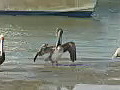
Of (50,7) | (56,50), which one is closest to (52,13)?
(50,7)

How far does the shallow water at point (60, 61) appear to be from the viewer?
3.18 meters

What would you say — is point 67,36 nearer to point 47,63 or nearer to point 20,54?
point 20,54

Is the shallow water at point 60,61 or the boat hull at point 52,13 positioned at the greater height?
the boat hull at point 52,13

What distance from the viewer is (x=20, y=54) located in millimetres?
4293

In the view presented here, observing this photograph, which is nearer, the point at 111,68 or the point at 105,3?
the point at 111,68

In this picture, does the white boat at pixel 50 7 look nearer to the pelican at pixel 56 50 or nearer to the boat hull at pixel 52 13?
the boat hull at pixel 52 13

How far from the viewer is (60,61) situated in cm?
395

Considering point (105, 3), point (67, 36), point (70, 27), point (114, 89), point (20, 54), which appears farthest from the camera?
point (105, 3)

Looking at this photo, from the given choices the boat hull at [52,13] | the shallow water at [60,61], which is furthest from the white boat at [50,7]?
the shallow water at [60,61]

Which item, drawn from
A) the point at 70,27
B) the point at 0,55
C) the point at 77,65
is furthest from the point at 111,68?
the point at 70,27

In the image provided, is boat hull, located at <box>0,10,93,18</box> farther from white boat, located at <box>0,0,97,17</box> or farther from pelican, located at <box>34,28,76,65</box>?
pelican, located at <box>34,28,76,65</box>

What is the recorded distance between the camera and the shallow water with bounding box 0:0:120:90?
318 cm

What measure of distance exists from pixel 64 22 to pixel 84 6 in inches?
31.6

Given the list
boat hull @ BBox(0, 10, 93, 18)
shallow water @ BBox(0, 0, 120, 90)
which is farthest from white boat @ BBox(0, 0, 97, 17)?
shallow water @ BBox(0, 0, 120, 90)
